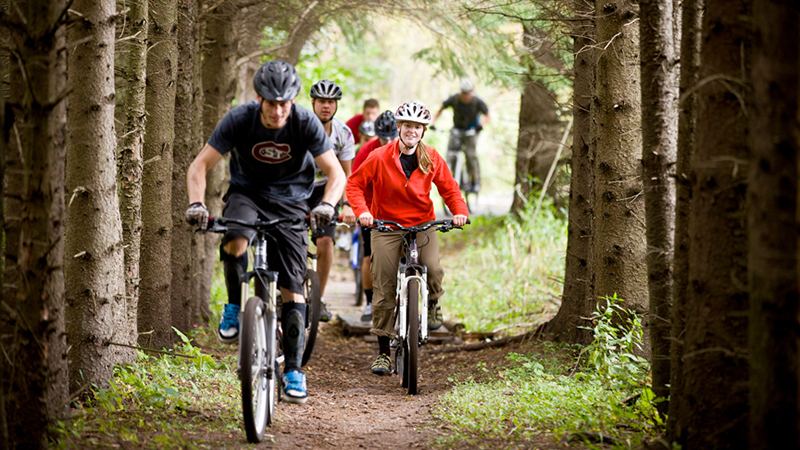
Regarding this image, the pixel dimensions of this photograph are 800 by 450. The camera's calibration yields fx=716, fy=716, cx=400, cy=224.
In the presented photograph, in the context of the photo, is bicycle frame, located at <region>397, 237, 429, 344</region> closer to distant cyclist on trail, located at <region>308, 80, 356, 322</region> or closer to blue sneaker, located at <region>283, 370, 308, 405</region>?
distant cyclist on trail, located at <region>308, 80, 356, 322</region>

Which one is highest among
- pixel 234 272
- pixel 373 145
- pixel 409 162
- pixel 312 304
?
pixel 373 145

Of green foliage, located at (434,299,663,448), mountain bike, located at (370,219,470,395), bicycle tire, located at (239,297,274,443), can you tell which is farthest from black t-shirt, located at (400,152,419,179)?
bicycle tire, located at (239,297,274,443)

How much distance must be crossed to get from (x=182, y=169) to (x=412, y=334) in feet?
9.88

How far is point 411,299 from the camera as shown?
6.41 m

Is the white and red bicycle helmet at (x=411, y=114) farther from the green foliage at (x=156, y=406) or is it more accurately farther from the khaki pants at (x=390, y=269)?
the green foliage at (x=156, y=406)

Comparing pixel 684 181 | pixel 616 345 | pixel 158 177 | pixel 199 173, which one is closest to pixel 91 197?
pixel 199 173

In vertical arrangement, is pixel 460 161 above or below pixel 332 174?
above

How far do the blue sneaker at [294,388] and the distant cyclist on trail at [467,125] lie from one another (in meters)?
11.7

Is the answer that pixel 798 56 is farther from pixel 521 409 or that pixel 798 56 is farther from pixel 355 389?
pixel 355 389

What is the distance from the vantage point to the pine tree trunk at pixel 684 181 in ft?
12.8

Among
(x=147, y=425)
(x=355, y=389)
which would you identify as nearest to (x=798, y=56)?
(x=147, y=425)

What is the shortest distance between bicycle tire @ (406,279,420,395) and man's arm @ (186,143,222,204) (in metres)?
2.34

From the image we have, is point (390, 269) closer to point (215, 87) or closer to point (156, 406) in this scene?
point (156, 406)

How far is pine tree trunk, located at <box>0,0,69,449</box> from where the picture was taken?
3668 millimetres
